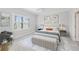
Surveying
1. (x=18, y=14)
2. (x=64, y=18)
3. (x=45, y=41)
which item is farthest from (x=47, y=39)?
(x=18, y=14)

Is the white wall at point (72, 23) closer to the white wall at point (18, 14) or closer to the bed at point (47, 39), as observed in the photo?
the bed at point (47, 39)

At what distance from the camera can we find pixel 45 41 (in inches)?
72.4

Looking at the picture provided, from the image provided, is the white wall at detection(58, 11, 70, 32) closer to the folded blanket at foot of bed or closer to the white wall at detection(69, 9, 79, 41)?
the white wall at detection(69, 9, 79, 41)

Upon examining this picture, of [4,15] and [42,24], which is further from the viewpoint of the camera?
[42,24]

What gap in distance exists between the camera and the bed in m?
1.79

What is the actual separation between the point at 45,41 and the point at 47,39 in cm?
6

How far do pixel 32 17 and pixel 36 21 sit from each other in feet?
0.38

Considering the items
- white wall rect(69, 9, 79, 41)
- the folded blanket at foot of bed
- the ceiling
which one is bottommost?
the folded blanket at foot of bed

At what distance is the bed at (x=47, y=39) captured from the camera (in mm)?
1789

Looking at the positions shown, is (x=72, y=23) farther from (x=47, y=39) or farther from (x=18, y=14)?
(x=18, y=14)

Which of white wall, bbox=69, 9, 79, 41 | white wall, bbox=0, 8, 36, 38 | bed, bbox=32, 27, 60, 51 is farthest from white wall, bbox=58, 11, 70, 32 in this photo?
white wall, bbox=0, 8, 36, 38

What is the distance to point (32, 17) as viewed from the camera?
1.88m
